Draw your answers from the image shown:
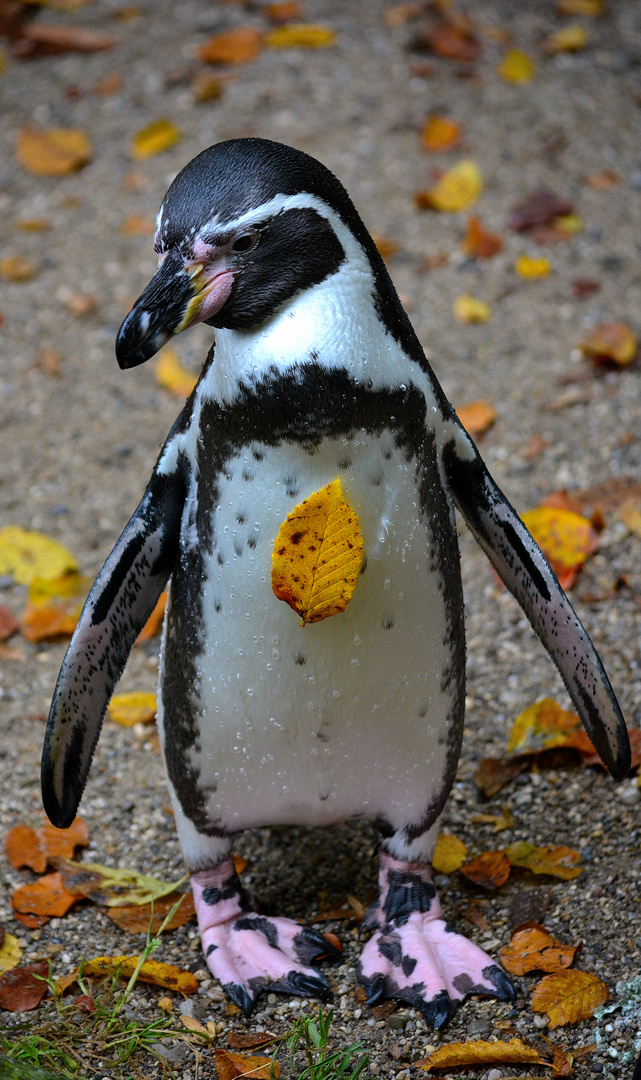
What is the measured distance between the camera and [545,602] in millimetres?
2195

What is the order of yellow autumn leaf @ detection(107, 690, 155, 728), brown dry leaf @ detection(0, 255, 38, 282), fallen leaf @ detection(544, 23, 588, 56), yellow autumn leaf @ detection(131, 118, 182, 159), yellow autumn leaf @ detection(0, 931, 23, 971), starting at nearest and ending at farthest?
1. yellow autumn leaf @ detection(0, 931, 23, 971)
2. yellow autumn leaf @ detection(107, 690, 155, 728)
3. brown dry leaf @ detection(0, 255, 38, 282)
4. yellow autumn leaf @ detection(131, 118, 182, 159)
5. fallen leaf @ detection(544, 23, 588, 56)

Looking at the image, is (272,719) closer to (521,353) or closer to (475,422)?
(475,422)

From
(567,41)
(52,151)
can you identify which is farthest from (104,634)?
(567,41)

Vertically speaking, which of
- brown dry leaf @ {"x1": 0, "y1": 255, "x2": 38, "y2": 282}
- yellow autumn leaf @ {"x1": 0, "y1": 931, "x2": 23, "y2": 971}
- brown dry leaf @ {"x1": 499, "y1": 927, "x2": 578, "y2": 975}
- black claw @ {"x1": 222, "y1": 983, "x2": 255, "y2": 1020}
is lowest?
brown dry leaf @ {"x1": 499, "y1": 927, "x2": 578, "y2": 975}

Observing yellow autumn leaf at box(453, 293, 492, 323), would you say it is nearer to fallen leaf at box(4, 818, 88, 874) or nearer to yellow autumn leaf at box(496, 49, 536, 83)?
yellow autumn leaf at box(496, 49, 536, 83)

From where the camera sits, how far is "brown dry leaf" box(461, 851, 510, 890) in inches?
95.4

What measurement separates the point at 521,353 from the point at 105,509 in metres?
1.58

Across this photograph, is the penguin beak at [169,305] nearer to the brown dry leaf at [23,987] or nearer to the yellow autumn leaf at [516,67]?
the brown dry leaf at [23,987]

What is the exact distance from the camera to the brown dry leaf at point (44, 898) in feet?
7.90

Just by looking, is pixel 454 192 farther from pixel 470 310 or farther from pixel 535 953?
pixel 535 953

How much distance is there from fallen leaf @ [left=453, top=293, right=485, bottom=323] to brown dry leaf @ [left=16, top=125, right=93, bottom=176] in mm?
1965

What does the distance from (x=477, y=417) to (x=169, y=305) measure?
2.30m

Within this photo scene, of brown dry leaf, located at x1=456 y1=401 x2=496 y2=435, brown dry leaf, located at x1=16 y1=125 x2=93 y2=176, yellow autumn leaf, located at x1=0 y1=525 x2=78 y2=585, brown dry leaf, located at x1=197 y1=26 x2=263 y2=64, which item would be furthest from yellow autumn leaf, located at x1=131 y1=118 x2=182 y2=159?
yellow autumn leaf, located at x1=0 y1=525 x2=78 y2=585

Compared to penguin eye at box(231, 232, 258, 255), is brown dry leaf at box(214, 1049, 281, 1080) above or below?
below
